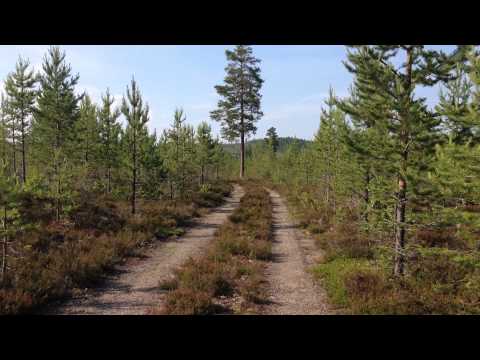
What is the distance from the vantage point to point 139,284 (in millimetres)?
8820

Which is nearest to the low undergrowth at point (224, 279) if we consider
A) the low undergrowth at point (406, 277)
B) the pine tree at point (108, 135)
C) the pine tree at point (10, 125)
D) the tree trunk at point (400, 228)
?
the low undergrowth at point (406, 277)

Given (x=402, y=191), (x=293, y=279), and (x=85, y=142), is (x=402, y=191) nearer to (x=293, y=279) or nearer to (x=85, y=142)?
(x=293, y=279)

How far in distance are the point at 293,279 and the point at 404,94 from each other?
640 cm

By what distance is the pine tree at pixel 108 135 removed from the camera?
23781 millimetres

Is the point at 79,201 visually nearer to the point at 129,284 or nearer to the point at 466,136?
→ the point at 129,284

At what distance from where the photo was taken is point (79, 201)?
16.4 metres

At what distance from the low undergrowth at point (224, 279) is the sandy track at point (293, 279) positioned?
17.1 inches

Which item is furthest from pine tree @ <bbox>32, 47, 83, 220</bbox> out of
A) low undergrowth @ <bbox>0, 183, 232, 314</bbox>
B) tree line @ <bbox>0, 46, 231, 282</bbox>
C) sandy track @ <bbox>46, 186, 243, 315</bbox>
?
sandy track @ <bbox>46, 186, 243, 315</bbox>

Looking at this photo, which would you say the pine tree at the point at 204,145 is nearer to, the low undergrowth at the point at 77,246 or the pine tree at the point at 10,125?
the low undergrowth at the point at 77,246

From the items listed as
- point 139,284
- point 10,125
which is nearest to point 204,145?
point 10,125

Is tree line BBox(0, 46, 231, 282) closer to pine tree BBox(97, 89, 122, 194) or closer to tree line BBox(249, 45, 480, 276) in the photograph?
pine tree BBox(97, 89, 122, 194)

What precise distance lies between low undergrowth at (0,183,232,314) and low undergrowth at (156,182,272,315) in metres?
2.72
